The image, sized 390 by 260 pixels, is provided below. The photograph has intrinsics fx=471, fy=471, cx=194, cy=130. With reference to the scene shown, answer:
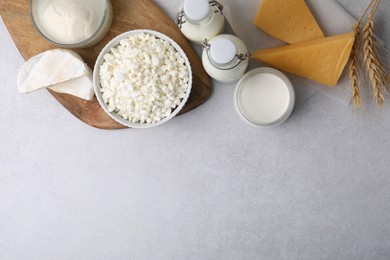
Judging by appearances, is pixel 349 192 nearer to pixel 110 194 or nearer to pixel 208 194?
pixel 208 194

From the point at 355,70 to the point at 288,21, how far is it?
0.25 metres

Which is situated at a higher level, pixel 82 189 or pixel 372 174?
pixel 372 174

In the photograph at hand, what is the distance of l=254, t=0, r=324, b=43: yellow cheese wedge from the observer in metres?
1.41

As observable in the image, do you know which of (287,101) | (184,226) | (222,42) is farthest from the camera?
(184,226)

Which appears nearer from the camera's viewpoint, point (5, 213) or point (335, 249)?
point (335, 249)

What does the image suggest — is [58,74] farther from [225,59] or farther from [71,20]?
[225,59]

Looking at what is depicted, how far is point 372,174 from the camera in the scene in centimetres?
148

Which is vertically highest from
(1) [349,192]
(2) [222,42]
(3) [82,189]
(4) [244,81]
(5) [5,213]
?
(2) [222,42]

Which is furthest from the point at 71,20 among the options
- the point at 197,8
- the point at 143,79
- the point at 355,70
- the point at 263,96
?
the point at 355,70

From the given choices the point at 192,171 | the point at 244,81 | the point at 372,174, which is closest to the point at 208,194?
the point at 192,171

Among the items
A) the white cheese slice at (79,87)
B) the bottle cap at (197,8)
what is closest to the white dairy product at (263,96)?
the bottle cap at (197,8)

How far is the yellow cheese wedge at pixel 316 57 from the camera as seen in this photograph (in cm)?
137

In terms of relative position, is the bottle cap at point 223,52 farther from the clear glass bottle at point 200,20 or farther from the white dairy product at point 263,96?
the white dairy product at point 263,96

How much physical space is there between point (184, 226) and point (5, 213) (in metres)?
0.62
